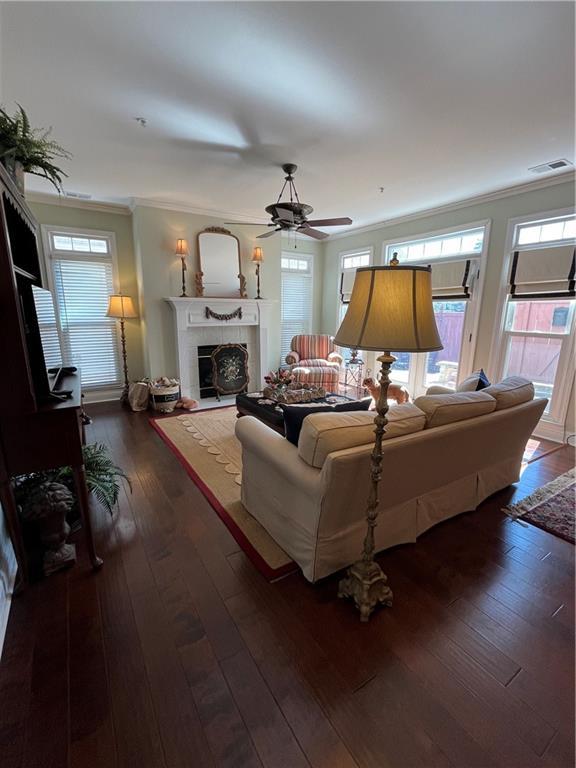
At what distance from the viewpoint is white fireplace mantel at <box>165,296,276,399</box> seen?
4.89 meters

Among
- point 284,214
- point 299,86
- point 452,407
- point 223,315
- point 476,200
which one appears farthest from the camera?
point 223,315

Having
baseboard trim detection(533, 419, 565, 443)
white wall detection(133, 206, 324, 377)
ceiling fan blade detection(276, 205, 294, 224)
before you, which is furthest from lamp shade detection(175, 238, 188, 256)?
baseboard trim detection(533, 419, 565, 443)

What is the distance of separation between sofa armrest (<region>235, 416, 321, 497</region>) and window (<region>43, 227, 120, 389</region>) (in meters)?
3.86

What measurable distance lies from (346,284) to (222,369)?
2.97 metres

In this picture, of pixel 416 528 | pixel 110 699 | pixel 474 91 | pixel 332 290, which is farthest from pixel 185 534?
pixel 332 290

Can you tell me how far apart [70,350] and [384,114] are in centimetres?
481

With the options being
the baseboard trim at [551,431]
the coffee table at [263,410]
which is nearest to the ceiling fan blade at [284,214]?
the coffee table at [263,410]

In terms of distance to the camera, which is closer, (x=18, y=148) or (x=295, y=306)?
(x=18, y=148)

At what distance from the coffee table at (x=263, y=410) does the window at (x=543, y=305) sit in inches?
99.4

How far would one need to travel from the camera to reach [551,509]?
2506 mm

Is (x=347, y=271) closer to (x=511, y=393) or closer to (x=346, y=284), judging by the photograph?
(x=346, y=284)

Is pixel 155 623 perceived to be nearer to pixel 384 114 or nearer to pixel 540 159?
pixel 384 114

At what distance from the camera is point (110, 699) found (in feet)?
4.14

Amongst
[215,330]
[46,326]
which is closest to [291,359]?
[215,330]
